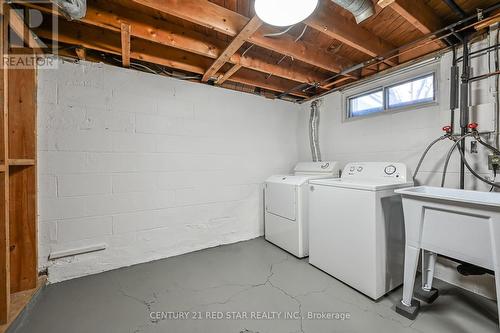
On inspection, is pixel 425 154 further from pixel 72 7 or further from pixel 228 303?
pixel 72 7

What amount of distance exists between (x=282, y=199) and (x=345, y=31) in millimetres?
1865

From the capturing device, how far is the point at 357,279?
1.82 meters

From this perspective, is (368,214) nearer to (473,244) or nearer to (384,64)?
(473,244)

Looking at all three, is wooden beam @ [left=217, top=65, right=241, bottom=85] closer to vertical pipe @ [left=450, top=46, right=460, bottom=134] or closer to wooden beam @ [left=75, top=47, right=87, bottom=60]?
wooden beam @ [left=75, top=47, right=87, bottom=60]

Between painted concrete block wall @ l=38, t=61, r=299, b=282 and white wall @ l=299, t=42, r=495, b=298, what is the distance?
1100 mm

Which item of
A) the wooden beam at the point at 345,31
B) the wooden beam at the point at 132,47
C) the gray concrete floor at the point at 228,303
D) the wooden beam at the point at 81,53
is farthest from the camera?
the wooden beam at the point at 81,53

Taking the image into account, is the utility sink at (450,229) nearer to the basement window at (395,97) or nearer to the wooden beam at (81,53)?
the basement window at (395,97)

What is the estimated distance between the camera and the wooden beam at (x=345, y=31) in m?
1.60

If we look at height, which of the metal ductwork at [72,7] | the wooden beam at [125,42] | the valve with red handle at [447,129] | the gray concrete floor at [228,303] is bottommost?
the gray concrete floor at [228,303]

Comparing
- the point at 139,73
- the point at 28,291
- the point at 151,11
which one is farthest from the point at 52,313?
the point at 151,11

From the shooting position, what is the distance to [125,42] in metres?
1.81

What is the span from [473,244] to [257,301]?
151cm

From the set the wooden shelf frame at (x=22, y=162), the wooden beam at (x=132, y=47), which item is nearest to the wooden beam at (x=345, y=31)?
the wooden beam at (x=132, y=47)

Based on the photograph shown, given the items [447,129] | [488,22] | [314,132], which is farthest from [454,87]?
[314,132]
